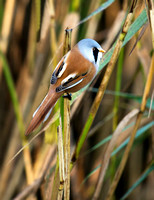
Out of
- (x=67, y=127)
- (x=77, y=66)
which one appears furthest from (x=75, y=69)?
(x=67, y=127)

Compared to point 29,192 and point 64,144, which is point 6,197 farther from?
point 64,144

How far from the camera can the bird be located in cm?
35

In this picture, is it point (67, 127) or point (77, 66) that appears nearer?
point (77, 66)

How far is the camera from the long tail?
309 mm

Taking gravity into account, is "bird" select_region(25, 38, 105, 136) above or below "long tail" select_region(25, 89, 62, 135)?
above

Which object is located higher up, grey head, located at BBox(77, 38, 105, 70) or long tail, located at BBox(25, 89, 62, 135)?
grey head, located at BBox(77, 38, 105, 70)

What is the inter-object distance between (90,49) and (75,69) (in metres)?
0.03

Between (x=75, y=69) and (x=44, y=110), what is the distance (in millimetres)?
68

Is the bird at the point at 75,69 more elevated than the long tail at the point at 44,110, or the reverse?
the bird at the point at 75,69

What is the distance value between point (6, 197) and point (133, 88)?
0.77m

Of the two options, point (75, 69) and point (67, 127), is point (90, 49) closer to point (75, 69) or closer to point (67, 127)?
point (75, 69)

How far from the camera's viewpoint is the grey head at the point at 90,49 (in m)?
0.35

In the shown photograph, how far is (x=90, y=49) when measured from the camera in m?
0.35

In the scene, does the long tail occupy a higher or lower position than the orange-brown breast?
lower
